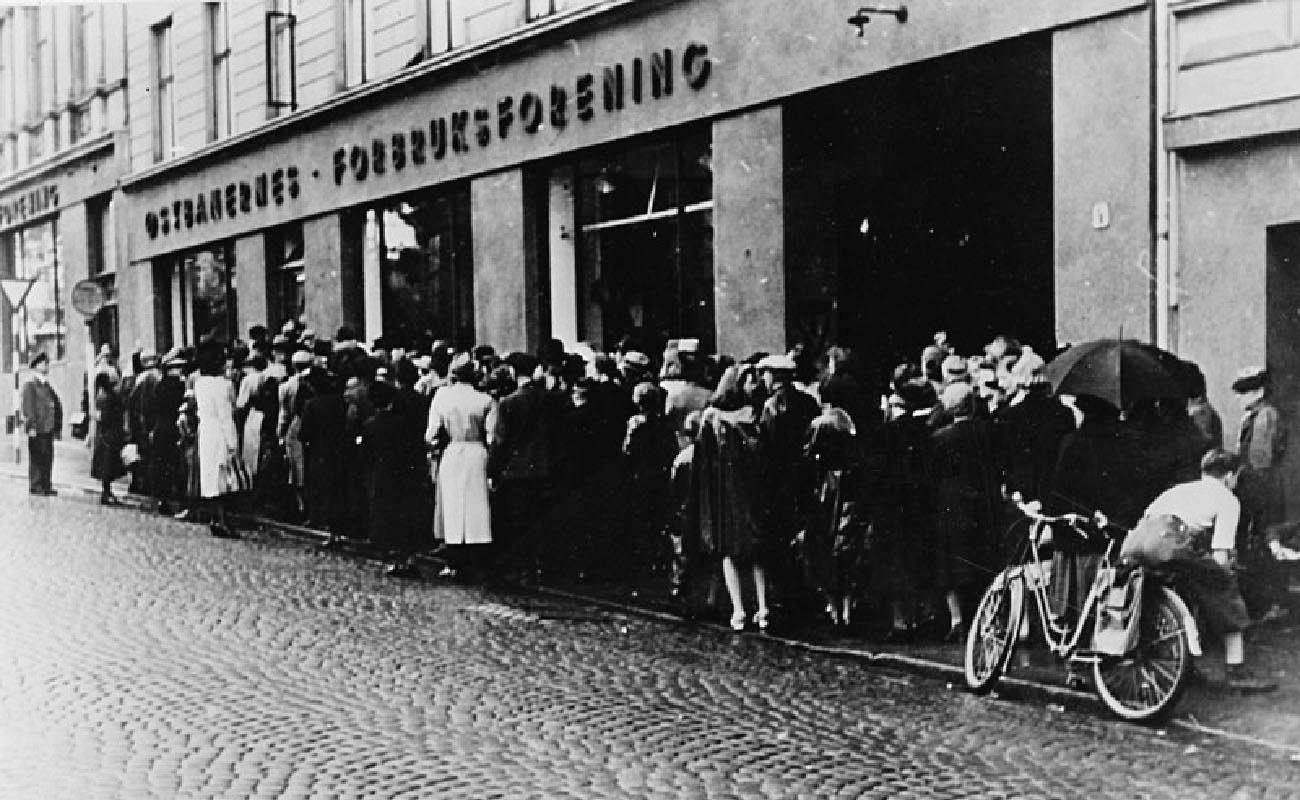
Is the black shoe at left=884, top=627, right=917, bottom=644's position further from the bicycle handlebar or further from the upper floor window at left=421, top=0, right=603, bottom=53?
the upper floor window at left=421, top=0, right=603, bottom=53

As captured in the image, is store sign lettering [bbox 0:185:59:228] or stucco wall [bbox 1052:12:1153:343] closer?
stucco wall [bbox 1052:12:1153:343]

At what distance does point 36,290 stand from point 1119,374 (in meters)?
23.2

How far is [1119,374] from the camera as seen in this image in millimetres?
9031

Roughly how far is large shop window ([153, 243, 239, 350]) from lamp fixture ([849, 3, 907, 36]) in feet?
55.1

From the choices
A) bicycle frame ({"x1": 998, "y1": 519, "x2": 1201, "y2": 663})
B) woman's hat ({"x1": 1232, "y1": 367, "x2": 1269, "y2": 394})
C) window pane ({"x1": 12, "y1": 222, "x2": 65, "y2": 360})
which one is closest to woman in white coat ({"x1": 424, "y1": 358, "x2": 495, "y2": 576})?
bicycle frame ({"x1": 998, "y1": 519, "x2": 1201, "y2": 663})

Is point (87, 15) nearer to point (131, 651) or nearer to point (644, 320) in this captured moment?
point (644, 320)

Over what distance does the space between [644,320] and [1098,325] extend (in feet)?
22.3

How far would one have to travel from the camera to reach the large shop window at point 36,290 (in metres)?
27.5

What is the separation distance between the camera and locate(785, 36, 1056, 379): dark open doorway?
567 inches

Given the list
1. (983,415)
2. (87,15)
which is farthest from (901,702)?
(87,15)

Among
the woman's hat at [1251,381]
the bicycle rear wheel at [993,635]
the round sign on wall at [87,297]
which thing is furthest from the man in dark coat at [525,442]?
the round sign on wall at [87,297]

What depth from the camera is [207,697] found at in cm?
893

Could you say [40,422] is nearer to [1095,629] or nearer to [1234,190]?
[1234,190]

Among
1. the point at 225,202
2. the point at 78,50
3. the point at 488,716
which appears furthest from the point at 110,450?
the point at 488,716
